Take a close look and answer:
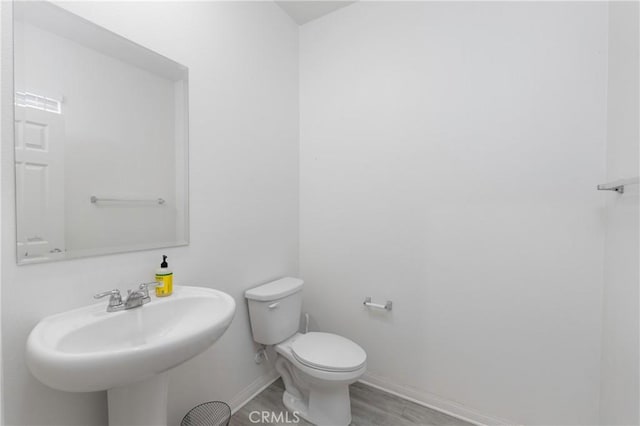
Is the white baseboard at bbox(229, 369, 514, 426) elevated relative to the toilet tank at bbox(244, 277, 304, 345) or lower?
lower

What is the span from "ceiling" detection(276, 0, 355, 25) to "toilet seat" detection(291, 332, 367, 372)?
7.18 ft

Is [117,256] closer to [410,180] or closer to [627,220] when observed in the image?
[410,180]

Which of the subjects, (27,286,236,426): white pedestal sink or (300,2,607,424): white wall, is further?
(300,2,607,424): white wall

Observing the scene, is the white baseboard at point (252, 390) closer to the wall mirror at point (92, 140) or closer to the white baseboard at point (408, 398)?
the white baseboard at point (408, 398)

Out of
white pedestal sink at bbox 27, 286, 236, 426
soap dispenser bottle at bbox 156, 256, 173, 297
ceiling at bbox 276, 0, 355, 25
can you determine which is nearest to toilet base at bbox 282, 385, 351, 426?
white pedestal sink at bbox 27, 286, 236, 426

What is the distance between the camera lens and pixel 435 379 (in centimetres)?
165

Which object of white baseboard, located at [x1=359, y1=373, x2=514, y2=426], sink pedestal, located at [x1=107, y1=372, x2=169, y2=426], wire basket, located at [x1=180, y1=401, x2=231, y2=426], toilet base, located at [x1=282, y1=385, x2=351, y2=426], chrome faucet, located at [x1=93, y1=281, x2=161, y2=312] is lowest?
white baseboard, located at [x1=359, y1=373, x2=514, y2=426]

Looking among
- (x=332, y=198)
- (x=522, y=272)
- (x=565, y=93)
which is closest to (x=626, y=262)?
(x=522, y=272)

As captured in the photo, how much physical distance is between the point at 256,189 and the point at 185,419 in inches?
48.2

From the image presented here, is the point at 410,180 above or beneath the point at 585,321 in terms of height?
above

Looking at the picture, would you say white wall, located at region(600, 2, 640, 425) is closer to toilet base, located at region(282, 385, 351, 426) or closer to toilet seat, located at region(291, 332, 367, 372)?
toilet seat, located at region(291, 332, 367, 372)

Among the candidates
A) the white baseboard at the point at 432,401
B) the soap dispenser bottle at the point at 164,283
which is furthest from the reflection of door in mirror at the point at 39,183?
the white baseboard at the point at 432,401

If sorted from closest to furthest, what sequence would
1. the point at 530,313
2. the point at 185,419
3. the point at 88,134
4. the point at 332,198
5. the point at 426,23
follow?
1. the point at 88,134
2. the point at 185,419
3. the point at 530,313
4. the point at 426,23
5. the point at 332,198

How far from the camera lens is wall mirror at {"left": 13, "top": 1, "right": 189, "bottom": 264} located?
2.92 feet
